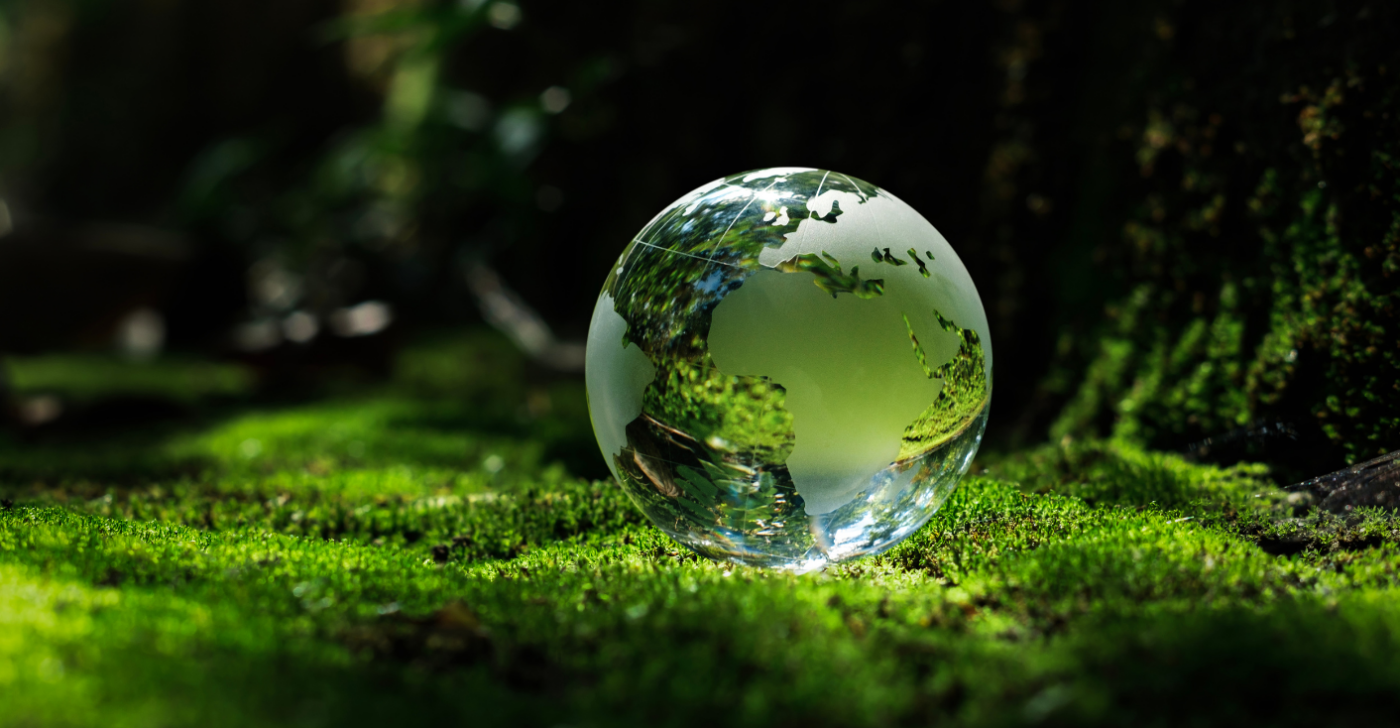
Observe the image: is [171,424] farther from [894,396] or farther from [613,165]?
[894,396]

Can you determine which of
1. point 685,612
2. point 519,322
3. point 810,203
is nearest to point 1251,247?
point 810,203

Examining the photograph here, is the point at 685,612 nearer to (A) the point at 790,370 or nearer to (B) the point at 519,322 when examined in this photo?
(A) the point at 790,370

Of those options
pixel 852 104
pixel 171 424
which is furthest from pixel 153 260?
pixel 852 104

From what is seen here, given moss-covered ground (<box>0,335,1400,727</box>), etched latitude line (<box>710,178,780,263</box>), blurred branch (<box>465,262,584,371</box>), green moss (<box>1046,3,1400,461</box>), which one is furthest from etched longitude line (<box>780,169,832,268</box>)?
blurred branch (<box>465,262,584,371</box>)

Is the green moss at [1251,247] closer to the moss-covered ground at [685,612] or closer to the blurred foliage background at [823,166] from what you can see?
the blurred foliage background at [823,166]

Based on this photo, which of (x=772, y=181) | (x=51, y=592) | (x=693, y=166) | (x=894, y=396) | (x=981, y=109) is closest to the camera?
(x=51, y=592)

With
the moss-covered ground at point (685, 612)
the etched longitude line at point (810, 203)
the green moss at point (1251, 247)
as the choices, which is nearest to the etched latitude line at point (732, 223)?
the etched longitude line at point (810, 203)

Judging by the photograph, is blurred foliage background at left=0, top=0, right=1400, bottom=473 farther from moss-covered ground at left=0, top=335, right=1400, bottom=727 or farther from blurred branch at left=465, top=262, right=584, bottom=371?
moss-covered ground at left=0, top=335, right=1400, bottom=727
